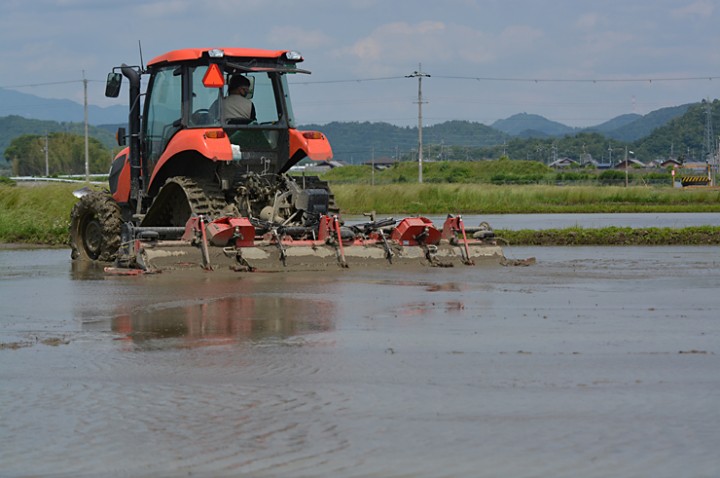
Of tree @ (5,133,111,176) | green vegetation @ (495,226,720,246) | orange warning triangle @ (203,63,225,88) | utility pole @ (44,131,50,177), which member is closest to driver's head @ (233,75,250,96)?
orange warning triangle @ (203,63,225,88)

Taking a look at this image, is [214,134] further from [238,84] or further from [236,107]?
[238,84]

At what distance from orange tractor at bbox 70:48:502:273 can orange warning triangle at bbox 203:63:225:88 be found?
0.6 inches

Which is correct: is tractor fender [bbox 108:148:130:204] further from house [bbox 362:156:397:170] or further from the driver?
house [bbox 362:156:397:170]

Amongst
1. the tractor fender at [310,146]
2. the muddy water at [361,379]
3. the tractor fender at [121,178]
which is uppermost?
the tractor fender at [310,146]

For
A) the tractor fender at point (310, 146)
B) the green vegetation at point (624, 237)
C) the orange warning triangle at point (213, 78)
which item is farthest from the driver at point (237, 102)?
the green vegetation at point (624, 237)

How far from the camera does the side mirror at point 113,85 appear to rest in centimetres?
1620

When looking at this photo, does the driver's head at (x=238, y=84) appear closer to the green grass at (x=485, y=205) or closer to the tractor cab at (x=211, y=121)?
the tractor cab at (x=211, y=121)

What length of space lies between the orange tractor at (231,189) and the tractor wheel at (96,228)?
24mm

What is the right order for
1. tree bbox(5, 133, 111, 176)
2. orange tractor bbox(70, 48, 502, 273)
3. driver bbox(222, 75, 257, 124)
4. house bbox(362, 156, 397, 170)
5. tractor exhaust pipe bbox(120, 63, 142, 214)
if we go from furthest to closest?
house bbox(362, 156, 397, 170)
tree bbox(5, 133, 111, 176)
tractor exhaust pipe bbox(120, 63, 142, 214)
driver bbox(222, 75, 257, 124)
orange tractor bbox(70, 48, 502, 273)

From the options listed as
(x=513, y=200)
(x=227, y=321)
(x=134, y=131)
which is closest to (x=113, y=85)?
(x=134, y=131)

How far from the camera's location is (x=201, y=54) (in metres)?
15.5

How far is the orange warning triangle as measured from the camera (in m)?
15.1

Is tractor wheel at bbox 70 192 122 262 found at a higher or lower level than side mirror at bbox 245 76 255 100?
lower

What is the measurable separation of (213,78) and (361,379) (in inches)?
324
